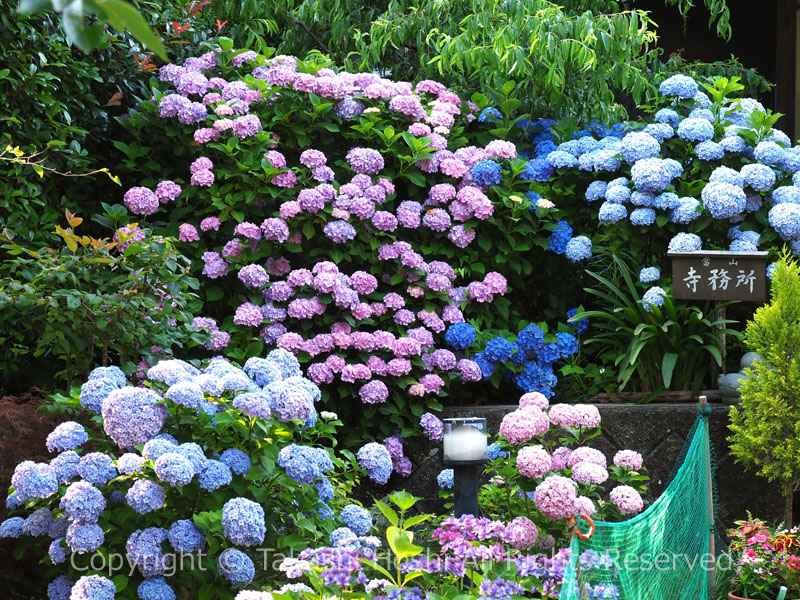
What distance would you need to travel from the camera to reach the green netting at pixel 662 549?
2.27 m

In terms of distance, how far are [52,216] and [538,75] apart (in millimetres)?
2763

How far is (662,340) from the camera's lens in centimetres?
482

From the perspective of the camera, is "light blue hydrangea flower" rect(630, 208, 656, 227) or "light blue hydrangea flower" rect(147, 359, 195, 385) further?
"light blue hydrangea flower" rect(630, 208, 656, 227)

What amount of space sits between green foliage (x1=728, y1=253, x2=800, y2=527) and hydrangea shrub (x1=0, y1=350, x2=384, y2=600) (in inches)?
71.9

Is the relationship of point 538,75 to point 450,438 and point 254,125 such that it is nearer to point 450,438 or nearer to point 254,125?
point 254,125

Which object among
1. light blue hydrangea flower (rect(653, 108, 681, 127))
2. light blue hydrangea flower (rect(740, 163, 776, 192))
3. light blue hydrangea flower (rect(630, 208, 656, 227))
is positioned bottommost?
light blue hydrangea flower (rect(630, 208, 656, 227))

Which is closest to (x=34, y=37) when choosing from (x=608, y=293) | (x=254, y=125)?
(x=254, y=125)

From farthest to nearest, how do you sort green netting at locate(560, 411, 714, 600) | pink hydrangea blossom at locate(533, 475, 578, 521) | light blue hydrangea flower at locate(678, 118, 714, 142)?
light blue hydrangea flower at locate(678, 118, 714, 142) → pink hydrangea blossom at locate(533, 475, 578, 521) → green netting at locate(560, 411, 714, 600)

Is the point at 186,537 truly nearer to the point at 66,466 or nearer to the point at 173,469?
the point at 173,469

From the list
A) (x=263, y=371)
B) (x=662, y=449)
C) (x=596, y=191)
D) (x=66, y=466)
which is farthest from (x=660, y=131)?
(x=66, y=466)

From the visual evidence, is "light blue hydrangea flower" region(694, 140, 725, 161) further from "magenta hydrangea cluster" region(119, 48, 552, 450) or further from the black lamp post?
the black lamp post

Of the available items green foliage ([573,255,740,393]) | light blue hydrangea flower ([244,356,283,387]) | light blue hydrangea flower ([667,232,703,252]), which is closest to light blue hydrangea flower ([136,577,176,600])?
light blue hydrangea flower ([244,356,283,387])

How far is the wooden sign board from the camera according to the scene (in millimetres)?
4418

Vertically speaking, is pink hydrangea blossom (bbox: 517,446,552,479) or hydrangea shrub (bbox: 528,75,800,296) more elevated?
hydrangea shrub (bbox: 528,75,800,296)
